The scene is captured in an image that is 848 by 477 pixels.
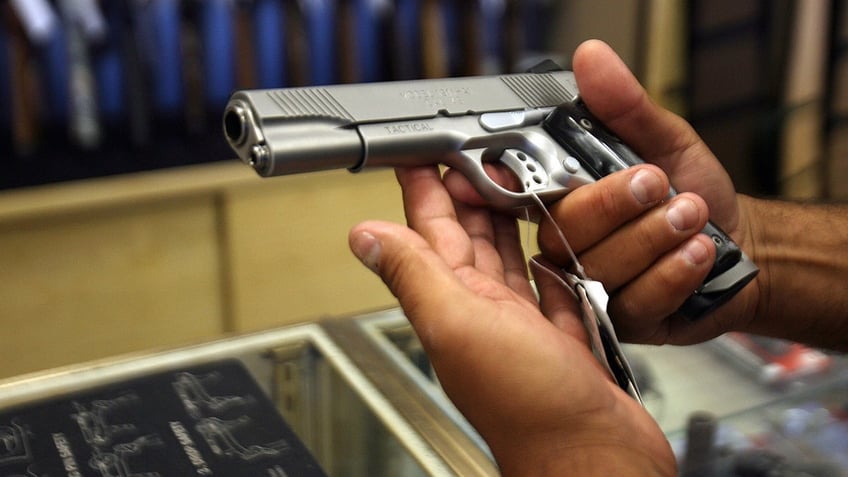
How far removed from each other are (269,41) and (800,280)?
1.05m

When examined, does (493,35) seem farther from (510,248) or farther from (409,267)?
(409,267)

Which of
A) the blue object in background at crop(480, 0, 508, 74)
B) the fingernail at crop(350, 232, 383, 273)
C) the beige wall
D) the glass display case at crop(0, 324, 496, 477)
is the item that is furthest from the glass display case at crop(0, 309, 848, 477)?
the blue object in background at crop(480, 0, 508, 74)

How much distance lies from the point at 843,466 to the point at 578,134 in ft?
1.13

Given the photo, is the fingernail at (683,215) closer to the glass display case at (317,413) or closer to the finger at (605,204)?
the finger at (605,204)

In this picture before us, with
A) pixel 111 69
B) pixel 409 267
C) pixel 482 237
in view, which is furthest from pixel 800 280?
pixel 111 69

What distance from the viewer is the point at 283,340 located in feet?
2.11

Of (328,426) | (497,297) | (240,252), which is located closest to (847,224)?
(497,297)

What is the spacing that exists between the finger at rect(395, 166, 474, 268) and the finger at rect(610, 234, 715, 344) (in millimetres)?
142

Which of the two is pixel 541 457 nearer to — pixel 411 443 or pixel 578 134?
pixel 411 443

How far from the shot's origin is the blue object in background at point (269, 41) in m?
1.47

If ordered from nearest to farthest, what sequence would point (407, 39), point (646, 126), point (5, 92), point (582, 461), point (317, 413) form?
point (582, 461), point (317, 413), point (646, 126), point (5, 92), point (407, 39)

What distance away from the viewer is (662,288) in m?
0.61

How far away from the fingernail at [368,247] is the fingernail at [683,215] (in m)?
0.22

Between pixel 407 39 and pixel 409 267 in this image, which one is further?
pixel 407 39
